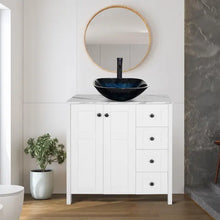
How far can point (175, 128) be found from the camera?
4.62m

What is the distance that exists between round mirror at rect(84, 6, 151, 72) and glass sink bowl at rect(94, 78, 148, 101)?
33cm

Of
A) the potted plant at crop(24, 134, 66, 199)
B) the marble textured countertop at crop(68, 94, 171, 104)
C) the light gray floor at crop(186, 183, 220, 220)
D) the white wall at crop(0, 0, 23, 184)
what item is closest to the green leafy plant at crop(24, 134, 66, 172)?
the potted plant at crop(24, 134, 66, 199)

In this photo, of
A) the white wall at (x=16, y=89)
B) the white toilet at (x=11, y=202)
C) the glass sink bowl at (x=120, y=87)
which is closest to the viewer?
the white toilet at (x=11, y=202)

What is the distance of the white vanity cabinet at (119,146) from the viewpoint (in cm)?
405

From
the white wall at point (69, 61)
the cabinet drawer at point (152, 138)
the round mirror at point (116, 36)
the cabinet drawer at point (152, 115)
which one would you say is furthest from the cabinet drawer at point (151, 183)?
the round mirror at point (116, 36)

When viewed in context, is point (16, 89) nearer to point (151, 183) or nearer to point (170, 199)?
point (151, 183)

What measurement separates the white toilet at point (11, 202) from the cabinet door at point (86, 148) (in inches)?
33.7

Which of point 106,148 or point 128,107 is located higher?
point 128,107

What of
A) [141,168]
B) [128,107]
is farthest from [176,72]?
[141,168]

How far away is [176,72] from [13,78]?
5.35ft

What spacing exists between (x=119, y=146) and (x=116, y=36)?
1155 millimetres

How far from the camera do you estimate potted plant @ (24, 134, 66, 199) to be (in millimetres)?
4285

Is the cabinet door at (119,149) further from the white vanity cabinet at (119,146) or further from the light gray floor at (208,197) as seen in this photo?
the light gray floor at (208,197)

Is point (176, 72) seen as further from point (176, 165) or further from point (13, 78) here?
point (13, 78)
